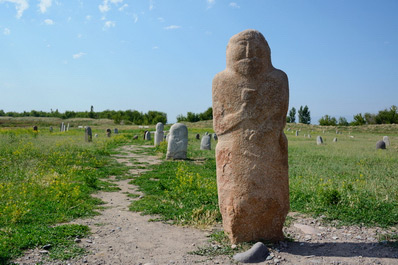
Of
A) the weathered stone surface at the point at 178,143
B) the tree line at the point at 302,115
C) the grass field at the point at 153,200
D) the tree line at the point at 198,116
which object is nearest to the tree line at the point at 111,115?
the tree line at the point at 198,116

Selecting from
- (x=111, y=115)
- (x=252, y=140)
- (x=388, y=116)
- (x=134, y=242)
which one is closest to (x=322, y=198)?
(x=252, y=140)

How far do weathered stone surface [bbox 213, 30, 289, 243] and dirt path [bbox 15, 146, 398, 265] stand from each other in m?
0.58

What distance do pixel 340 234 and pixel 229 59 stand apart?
368cm

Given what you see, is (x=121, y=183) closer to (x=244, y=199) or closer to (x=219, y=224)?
(x=219, y=224)

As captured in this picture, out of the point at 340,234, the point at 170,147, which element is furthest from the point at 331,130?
the point at 340,234

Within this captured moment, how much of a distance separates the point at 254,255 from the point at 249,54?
304cm

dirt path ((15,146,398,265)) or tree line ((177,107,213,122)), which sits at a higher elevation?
tree line ((177,107,213,122))

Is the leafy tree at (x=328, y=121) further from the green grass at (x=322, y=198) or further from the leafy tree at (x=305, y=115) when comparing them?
the green grass at (x=322, y=198)

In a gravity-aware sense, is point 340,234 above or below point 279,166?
below

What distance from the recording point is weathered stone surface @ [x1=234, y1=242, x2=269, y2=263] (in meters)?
4.74

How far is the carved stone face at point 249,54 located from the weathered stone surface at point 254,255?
2.65 meters

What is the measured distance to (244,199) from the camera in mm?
5211

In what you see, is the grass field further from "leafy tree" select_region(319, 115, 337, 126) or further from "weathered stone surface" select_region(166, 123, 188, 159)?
"leafy tree" select_region(319, 115, 337, 126)

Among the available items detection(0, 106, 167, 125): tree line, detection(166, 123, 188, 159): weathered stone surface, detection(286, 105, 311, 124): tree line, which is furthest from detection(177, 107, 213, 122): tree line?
detection(166, 123, 188, 159): weathered stone surface
